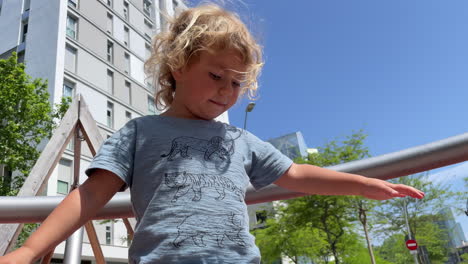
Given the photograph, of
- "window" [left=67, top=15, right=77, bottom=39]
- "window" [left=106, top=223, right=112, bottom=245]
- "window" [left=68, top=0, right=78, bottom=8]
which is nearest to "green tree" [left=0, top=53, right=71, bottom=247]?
"window" [left=106, top=223, right=112, bottom=245]

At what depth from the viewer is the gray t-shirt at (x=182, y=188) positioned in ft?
2.60

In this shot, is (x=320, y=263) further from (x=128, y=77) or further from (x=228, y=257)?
(x=228, y=257)

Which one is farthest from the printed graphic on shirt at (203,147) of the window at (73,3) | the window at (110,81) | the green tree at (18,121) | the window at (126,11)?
the window at (126,11)

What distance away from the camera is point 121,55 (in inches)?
909

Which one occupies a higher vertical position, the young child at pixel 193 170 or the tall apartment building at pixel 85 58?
the tall apartment building at pixel 85 58

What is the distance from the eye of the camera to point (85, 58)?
20047mm

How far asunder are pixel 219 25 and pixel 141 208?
0.55 metres

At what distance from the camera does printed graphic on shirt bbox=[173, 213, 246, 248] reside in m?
0.79

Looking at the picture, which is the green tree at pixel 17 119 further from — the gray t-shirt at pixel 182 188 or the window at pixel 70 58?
the gray t-shirt at pixel 182 188

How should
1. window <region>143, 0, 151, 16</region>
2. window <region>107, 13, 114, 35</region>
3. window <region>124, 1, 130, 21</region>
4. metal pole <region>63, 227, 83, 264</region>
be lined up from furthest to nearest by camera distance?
window <region>143, 0, 151, 16</region> → window <region>124, 1, 130, 21</region> → window <region>107, 13, 114, 35</region> → metal pole <region>63, 227, 83, 264</region>

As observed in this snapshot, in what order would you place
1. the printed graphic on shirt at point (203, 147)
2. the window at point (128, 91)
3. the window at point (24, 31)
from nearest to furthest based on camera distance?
the printed graphic on shirt at point (203, 147)
the window at point (24, 31)
the window at point (128, 91)

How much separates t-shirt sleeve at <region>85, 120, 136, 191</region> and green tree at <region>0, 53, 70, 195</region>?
1345 cm

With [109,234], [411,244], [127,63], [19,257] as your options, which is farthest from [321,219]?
[19,257]

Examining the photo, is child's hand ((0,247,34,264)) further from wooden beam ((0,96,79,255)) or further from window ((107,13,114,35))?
window ((107,13,114,35))
